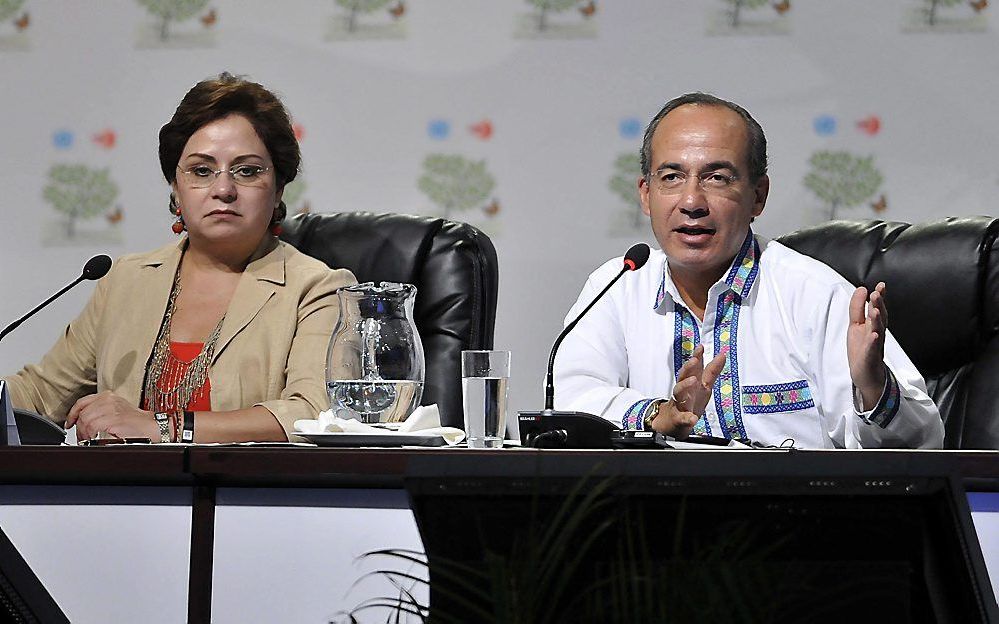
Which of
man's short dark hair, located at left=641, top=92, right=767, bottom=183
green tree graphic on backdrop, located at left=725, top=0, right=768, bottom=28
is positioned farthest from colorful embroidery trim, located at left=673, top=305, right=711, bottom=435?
green tree graphic on backdrop, located at left=725, top=0, right=768, bottom=28

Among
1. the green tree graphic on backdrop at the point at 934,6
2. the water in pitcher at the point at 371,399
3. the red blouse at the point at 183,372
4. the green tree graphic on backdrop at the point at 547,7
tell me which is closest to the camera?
the water in pitcher at the point at 371,399

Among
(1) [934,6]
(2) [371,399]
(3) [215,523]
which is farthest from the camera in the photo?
(1) [934,6]

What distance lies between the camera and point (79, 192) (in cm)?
301

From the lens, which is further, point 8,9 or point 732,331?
point 8,9

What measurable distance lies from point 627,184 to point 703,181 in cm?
66

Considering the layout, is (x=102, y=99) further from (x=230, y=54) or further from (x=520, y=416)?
(x=520, y=416)

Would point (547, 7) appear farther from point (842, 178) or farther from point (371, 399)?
point (371, 399)

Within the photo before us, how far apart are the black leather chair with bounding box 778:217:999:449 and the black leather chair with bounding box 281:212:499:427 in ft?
2.29

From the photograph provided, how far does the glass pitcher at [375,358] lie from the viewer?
63.1 inches

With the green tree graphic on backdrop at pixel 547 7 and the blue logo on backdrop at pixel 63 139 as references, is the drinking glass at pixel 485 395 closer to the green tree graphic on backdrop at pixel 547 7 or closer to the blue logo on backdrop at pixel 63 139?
the green tree graphic on backdrop at pixel 547 7

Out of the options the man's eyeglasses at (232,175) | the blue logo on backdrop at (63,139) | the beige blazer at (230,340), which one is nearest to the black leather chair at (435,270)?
the beige blazer at (230,340)

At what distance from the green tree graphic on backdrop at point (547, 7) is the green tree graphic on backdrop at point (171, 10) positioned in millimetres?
818

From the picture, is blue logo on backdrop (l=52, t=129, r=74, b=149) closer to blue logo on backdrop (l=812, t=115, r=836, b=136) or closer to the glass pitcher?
the glass pitcher

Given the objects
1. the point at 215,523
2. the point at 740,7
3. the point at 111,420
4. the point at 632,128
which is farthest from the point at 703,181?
the point at 215,523
